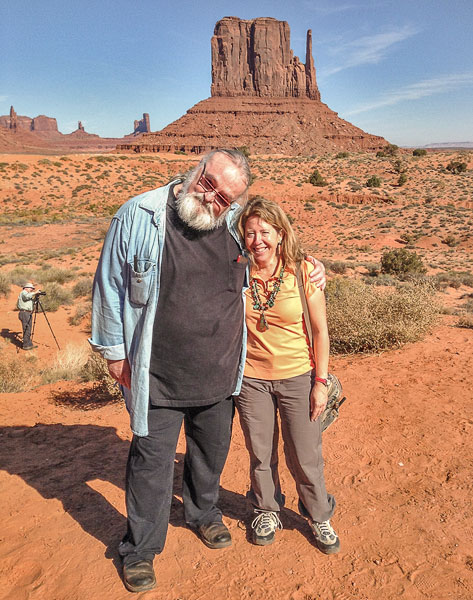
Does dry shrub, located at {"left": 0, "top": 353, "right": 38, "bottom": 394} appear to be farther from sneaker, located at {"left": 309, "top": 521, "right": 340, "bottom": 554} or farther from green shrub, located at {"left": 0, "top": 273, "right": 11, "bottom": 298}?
green shrub, located at {"left": 0, "top": 273, "right": 11, "bottom": 298}

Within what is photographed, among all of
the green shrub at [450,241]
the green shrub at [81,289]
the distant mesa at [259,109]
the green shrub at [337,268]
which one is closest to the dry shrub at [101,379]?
the green shrub at [81,289]

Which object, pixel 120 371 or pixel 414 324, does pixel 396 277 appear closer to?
pixel 414 324

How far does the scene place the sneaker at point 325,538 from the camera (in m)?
2.52

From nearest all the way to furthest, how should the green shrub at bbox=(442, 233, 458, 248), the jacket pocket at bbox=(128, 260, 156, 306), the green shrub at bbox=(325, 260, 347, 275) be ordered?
the jacket pocket at bbox=(128, 260, 156, 306) → the green shrub at bbox=(325, 260, 347, 275) → the green shrub at bbox=(442, 233, 458, 248)

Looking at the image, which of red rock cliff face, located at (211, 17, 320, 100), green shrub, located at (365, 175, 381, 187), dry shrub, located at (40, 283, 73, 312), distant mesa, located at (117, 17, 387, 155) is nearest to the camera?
dry shrub, located at (40, 283, 73, 312)

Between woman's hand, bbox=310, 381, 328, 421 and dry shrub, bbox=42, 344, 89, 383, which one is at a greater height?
woman's hand, bbox=310, 381, 328, 421

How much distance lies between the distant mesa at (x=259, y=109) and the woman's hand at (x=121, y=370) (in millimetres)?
72611

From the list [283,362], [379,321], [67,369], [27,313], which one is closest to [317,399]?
[283,362]

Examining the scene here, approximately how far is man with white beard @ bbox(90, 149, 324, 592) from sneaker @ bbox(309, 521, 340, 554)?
0.86 m

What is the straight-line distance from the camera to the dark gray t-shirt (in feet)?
7.05

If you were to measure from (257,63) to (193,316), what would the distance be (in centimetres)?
10500

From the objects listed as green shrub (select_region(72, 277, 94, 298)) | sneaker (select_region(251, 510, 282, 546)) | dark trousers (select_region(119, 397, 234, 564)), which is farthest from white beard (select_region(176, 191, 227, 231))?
green shrub (select_region(72, 277, 94, 298))

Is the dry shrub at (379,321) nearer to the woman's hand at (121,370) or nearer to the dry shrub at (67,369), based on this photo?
the dry shrub at (67,369)

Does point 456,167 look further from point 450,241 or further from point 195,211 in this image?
point 195,211
